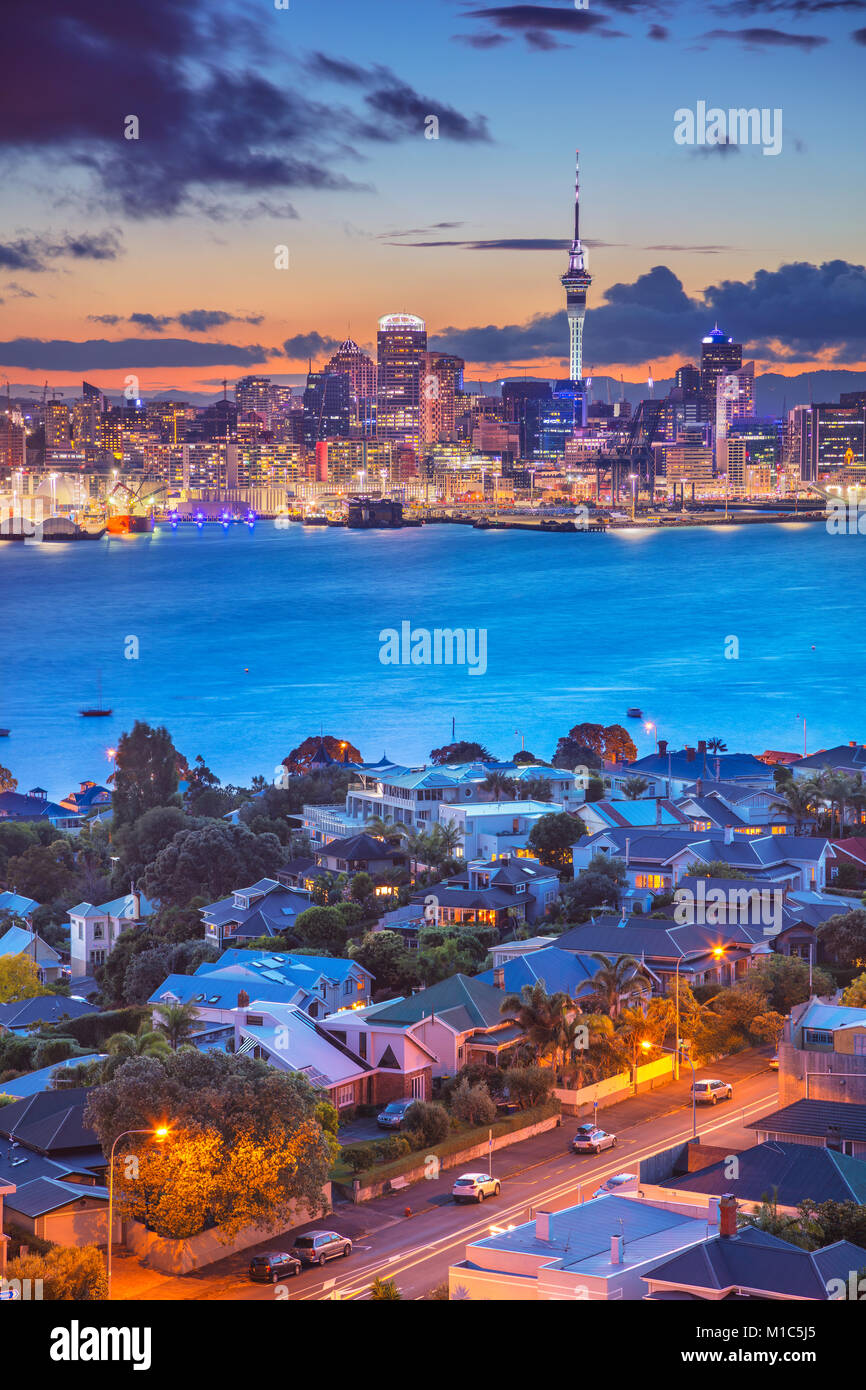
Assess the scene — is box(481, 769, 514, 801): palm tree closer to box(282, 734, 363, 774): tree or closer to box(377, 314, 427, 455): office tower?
box(282, 734, 363, 774): tree

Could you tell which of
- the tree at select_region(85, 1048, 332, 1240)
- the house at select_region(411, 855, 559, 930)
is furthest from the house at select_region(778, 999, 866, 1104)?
the house at select_region(411, 855, 559, 930)

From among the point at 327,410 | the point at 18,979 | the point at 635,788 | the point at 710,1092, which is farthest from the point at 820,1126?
the point at 327,410

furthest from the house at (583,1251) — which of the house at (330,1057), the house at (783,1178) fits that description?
the house at (330,1057)

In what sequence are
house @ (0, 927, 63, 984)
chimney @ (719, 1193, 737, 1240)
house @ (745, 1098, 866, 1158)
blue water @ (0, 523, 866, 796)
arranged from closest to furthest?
chimney @ (719, 1193, 737, 1240), house @ (745, 1098, 866, 1158), house @ (0, 927, 63, 984), blue water @ (0, 523, 866, 796)

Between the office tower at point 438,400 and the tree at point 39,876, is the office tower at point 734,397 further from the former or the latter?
the tree at point 39,876

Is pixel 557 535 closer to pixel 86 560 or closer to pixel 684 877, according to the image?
pixel 86 560

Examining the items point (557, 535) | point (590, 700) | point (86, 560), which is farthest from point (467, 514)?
point (590, 700)
